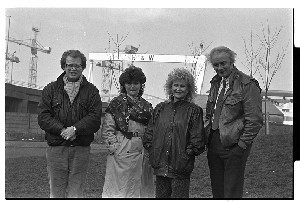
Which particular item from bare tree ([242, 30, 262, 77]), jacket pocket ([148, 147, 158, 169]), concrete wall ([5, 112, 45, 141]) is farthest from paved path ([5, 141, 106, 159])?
jacket pocket ([148, 147, 158, 169])

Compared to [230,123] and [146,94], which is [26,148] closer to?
[146,94]

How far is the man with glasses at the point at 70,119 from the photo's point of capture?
12.6 ft

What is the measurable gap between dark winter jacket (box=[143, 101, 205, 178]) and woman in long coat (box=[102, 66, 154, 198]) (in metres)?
0.26

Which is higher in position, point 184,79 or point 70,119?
point 184,79

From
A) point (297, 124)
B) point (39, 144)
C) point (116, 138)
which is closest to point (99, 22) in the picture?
point (116, 138)

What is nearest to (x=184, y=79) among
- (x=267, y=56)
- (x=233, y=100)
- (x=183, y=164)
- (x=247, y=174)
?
(x=233, y=100)

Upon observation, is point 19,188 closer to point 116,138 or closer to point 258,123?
point 116,138

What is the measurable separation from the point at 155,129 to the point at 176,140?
0.74 feet

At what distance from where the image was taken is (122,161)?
4023mm

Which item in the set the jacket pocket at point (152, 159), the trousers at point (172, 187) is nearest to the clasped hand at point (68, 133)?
the jacket pocket at point (152, 159)

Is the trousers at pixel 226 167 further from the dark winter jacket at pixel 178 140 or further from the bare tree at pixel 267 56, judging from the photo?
the bare tree at pixel 267 56

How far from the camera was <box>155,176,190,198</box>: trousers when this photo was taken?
375cm

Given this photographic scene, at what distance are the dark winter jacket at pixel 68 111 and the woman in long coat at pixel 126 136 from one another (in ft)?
0.61
